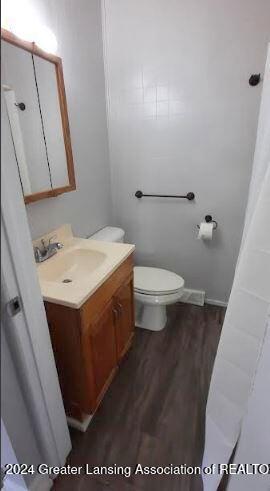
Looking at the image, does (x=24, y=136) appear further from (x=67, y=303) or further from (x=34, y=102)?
(x=67, y=303)

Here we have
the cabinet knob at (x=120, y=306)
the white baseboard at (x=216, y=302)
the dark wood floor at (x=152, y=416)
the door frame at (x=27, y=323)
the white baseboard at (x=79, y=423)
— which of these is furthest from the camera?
the white baseboard at (x=216, y=302)

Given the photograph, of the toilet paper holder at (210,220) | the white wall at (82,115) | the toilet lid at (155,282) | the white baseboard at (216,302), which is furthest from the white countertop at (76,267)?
the white baseboard at (216,302)

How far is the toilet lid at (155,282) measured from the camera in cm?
179

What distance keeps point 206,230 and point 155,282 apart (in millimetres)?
576

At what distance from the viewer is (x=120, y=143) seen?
2.08 meters

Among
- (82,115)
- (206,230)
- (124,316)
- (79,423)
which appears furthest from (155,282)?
(82,115)

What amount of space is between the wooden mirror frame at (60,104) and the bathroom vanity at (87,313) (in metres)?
0.29

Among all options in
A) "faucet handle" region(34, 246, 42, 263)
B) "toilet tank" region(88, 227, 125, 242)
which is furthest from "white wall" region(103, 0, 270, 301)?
"faucet handle" region(34, 246, 42, 263)

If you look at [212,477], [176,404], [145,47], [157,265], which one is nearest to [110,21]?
[145,47]

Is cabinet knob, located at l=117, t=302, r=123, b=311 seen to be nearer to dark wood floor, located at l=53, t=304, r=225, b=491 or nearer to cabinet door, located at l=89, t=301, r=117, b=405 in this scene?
cabinet door, located at l=89, t=301, r=117, b=405

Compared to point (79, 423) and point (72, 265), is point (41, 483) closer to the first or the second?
point (79, 423)

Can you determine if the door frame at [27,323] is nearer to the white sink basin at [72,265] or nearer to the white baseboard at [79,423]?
the white baseboard at [79,423]

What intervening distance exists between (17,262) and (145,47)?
1.87 m

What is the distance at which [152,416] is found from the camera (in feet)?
4.47
